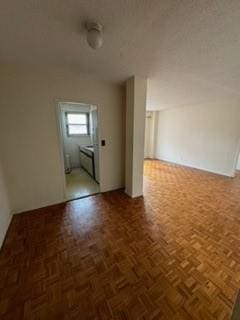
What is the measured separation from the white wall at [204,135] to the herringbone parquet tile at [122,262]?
2177mm

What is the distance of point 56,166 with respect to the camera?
8.54 ft

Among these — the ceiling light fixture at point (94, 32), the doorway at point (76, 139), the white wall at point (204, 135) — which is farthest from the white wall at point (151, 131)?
the ceiling light fixture at point (94, 32)

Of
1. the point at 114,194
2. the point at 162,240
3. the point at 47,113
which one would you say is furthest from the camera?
the point at 114,194

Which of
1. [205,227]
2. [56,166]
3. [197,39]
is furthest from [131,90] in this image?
[205,227]

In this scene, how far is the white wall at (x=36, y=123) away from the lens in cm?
212

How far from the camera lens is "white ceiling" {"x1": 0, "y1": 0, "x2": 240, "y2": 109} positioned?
1096 mm

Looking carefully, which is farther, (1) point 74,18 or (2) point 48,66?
(2) point 48,66

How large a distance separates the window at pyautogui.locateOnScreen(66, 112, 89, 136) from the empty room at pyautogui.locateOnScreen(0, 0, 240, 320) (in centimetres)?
225

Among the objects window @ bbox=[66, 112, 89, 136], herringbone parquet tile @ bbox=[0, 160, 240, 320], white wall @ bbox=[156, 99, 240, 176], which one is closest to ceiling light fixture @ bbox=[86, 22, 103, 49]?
herringbone parquet tile @ bbox=[0, 160, 240, 320]

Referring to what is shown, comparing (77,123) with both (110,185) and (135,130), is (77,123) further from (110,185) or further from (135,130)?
(135,130)

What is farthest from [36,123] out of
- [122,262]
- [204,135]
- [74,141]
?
[204,135]

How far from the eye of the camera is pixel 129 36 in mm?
1451

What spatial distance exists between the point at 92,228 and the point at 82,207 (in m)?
0.65

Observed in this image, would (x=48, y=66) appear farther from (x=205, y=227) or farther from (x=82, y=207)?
(x=205, y=227)
